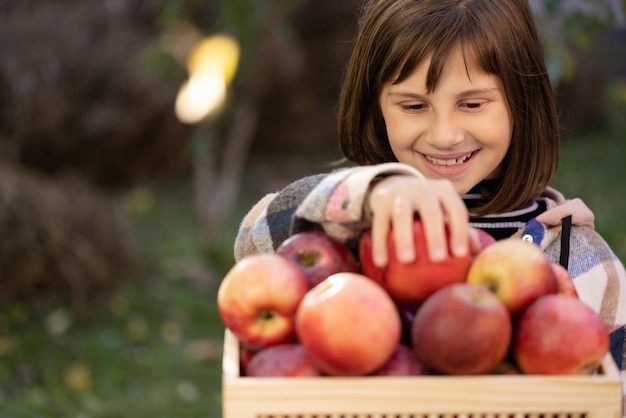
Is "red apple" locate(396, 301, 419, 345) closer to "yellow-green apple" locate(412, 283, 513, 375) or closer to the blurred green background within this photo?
"yellow-green apple" locate(412, 283, 513, 375)

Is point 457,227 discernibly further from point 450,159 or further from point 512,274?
point 450,159

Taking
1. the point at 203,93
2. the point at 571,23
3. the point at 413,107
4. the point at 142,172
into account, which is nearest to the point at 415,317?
the point at 413,107

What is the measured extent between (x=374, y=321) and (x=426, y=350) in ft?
0.28

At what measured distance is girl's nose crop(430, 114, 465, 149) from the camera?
1.96 m

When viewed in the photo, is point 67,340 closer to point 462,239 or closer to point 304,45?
point 462,239

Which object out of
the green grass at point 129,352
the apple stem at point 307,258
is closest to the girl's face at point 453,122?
the apple stem at point 307,258

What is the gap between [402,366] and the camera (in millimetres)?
1296

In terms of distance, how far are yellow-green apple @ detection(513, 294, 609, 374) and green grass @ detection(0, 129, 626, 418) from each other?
256 centimetres

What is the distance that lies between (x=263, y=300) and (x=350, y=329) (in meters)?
0.17

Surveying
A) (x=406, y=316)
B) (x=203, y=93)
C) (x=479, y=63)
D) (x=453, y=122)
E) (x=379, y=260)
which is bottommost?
(x=203, y=93)

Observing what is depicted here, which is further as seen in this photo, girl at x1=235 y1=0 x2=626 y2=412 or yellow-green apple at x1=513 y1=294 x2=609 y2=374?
girl at x1=235 y1=0 x2=626 y2=412

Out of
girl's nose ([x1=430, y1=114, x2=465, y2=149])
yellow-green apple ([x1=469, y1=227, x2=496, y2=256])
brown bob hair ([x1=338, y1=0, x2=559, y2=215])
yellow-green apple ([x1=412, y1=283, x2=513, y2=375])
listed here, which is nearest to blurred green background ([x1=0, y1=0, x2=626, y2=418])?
brown bob hair ([x1=338, y1=0, x2=559, y2=215])

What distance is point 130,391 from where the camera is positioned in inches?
151

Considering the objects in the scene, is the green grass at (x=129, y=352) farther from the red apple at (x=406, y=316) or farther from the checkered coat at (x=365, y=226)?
the red apple at (x=406, y=316)
